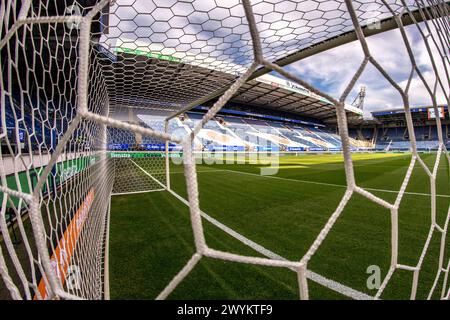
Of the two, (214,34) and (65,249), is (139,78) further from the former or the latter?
(65,249)

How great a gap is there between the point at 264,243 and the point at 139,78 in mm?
2710

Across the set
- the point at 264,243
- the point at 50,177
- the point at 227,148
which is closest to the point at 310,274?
the point at 264,243

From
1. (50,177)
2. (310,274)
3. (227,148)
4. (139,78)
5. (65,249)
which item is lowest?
(310,274)

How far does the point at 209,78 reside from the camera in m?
2.91

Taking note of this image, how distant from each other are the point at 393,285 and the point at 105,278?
1.65 meters

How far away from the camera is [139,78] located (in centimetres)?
319

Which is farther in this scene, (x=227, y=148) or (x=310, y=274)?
(x=227, y=148)

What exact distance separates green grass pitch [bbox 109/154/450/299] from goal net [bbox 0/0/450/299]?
0.11 m

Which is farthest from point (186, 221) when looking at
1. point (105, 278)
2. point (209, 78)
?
point (209, 78)

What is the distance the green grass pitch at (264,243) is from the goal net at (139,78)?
106mm

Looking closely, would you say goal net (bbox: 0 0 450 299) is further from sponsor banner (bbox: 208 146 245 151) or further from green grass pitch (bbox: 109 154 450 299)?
sponsor banner (bbox: 208 146 245 151)

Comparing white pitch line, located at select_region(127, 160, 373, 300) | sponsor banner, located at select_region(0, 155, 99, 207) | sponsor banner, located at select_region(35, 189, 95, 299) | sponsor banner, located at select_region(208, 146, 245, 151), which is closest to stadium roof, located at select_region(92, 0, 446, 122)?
white pitch line, located at select_region(127, 160, 373, 300)

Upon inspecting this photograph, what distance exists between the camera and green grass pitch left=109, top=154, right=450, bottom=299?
1.29 metres
